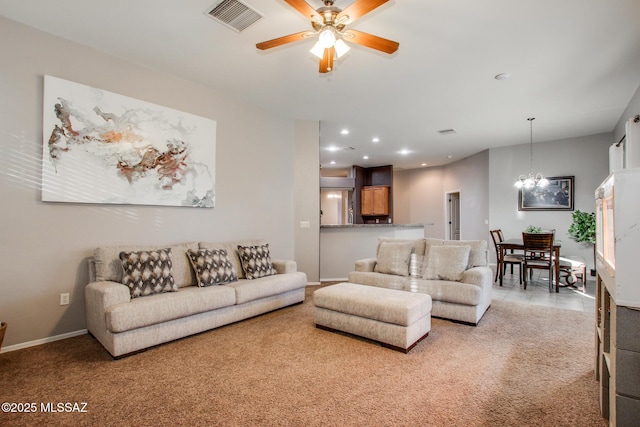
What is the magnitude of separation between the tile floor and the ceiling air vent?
4.78 metres

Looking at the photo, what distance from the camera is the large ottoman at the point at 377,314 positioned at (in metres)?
2.79

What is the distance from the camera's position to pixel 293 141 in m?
5.61

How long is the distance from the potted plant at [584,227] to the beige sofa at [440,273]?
362 centimetres

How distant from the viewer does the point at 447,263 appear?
152 inches

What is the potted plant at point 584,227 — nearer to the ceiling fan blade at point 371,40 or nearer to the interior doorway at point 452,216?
the interior doorway at point 452,216

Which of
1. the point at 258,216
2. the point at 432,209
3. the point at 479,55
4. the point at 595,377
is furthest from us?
the point at 432,209

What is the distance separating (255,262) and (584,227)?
6.28 m

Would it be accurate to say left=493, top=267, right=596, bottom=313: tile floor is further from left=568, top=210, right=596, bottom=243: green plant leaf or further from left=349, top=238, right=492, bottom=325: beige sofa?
left=349, top=238, right=492, bottom=325: beige sofa

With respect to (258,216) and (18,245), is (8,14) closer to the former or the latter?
(18,245)

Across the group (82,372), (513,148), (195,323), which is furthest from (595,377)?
(513,148)

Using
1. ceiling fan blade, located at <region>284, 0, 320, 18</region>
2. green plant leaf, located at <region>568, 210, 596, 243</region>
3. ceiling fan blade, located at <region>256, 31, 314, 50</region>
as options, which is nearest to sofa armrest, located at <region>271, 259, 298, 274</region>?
ceiling fan blade, located at <region>256, 31, 314, 50</region>

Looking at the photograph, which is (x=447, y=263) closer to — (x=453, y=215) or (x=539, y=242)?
(x=539, y=242)

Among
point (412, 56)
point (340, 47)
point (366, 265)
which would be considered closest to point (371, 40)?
point (340, 47)

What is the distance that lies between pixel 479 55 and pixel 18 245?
4.83 meters
